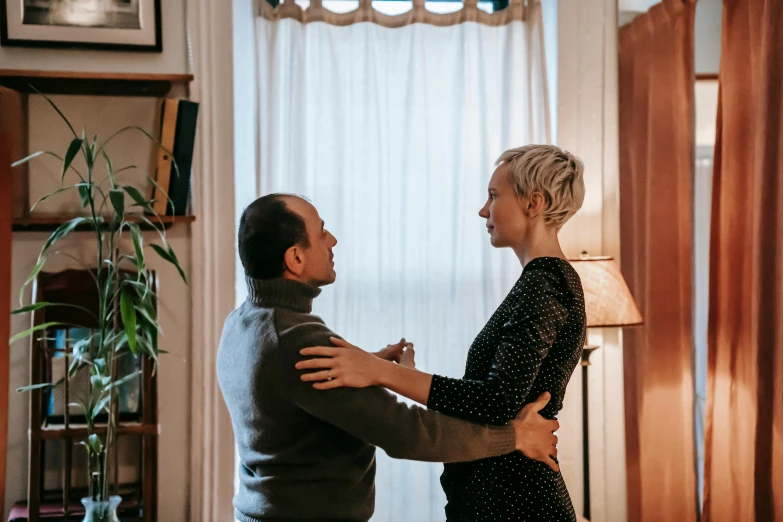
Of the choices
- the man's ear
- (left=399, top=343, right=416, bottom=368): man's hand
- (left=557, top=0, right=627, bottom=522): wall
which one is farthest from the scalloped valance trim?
the man's ear

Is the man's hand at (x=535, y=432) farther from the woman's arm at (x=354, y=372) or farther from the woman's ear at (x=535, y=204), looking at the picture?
the woman's ear at (x=535, y=204)

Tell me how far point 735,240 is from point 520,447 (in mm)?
1765

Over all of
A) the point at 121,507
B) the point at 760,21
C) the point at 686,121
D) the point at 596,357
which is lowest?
the point at 121,507

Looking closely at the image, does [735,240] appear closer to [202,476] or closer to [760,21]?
[760,21]

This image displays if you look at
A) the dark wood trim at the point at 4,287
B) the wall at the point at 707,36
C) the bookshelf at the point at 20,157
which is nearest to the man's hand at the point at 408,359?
the bookshelf at the point at 20,157

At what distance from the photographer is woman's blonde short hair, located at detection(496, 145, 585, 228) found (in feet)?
5.38

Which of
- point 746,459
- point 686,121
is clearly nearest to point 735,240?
point 686,121

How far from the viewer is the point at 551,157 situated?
165 centimetres

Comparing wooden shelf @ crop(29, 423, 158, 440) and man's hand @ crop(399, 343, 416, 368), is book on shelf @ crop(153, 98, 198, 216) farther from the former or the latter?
man's hand @ crop(399, 343, 416, 368)

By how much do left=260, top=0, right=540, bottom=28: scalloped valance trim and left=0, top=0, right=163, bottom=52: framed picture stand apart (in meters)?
0.42

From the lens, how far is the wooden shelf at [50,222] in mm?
2555

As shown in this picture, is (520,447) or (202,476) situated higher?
(520,447)

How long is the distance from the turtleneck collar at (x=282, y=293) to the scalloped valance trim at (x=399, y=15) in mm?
1718

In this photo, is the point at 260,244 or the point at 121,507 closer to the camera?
the point at 260,244
